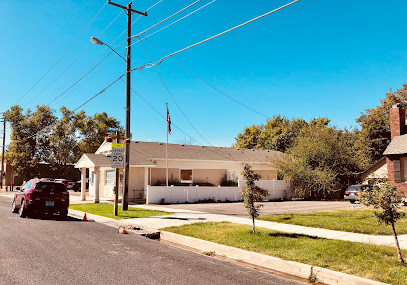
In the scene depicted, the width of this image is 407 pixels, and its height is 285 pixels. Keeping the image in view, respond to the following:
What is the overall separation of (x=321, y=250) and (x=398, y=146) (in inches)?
743

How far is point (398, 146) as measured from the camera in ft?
76.0

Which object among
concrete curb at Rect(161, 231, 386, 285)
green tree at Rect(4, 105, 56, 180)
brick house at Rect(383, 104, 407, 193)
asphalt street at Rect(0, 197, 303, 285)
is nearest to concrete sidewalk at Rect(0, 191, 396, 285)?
concrete curb at Rect(161, 231, 386, 285)

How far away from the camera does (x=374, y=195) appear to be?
682cm

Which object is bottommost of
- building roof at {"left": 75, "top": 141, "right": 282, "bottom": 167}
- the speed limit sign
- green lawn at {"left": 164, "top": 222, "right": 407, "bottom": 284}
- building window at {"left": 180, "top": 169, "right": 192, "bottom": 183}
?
green lawn at {"left": 164, "top": 222, "right": 407, "bottom": 284}

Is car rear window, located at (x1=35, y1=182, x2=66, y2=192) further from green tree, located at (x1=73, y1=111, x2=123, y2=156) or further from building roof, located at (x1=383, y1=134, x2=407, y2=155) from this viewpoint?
green tree, located at (x1=73, y1=111, x2=123, y2=156)

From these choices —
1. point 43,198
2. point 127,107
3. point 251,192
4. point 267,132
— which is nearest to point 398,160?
point 251,192

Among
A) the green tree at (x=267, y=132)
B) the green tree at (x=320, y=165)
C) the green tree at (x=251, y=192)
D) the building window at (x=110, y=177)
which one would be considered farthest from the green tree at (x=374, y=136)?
the green tree at (x=251, y=192)

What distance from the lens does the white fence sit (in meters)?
23.4

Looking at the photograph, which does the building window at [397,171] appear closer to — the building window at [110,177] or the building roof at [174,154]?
the building roof at [174,154]

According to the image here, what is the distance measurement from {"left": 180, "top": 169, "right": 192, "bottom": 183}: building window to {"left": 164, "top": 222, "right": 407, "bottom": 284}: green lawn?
17.4m

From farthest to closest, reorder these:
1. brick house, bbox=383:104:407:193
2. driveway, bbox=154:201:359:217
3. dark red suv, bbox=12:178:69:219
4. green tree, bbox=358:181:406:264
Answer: brick house, bbox=383:104:407:193, driveway, bbox=154:201:359:217, dark red suv, bbox=12:178:69:219, green tree, bbox=358:181:406:264

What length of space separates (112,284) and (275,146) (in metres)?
46.7

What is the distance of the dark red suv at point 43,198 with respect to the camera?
48.1ft

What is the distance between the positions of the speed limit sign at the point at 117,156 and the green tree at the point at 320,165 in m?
18.0
